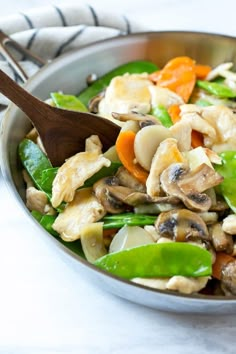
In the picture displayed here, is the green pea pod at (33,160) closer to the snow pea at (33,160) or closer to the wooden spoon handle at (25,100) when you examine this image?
the snow pea at (33,160)

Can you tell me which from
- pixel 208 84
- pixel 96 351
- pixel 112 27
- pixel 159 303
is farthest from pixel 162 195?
pixel 112 27

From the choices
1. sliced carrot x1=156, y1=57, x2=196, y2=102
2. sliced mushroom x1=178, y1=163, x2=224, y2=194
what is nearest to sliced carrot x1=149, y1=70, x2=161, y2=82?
sliced carrot x1=156, y1=57, x2=196, y2=102

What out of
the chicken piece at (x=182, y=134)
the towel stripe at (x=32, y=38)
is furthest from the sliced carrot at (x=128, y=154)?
the towel stripe at (x=32, y=38)

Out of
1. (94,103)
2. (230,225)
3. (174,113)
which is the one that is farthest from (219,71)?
(230,225)

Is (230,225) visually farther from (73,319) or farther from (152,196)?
(73,319)

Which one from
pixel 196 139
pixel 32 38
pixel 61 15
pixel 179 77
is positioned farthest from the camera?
pixel 61 15
